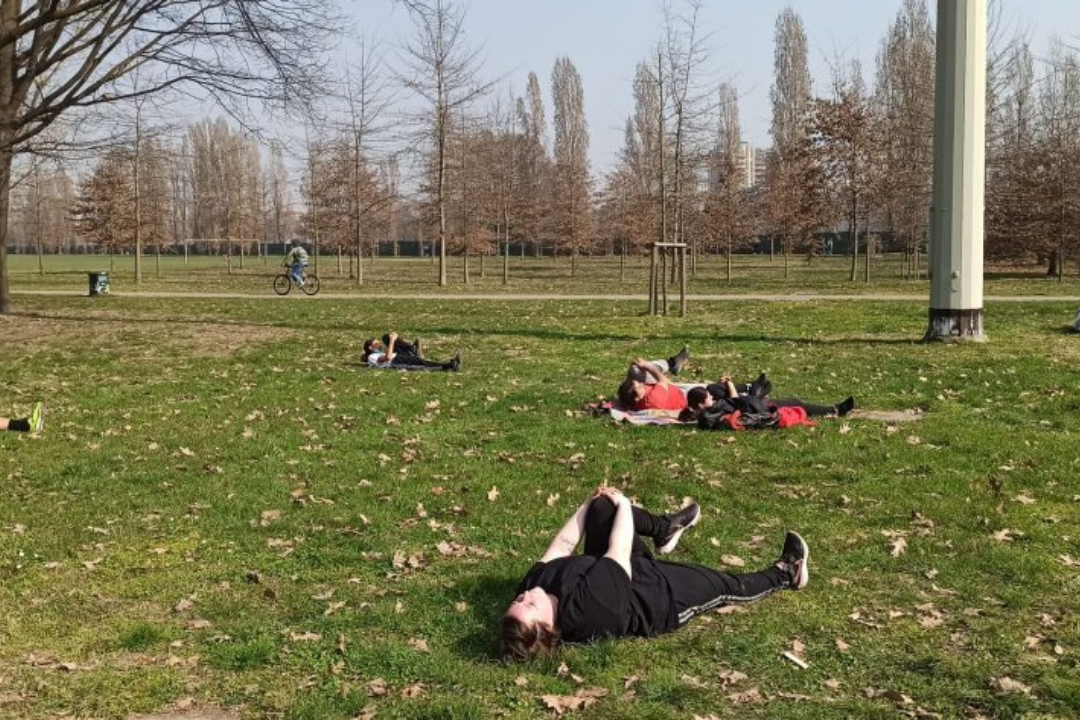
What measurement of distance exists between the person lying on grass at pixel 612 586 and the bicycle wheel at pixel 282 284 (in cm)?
2843

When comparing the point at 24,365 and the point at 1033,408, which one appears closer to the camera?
the point at 1033,408

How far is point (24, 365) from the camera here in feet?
47.7

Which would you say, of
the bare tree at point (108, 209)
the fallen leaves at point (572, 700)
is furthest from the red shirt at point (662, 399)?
the bare tree at point (108, 209)

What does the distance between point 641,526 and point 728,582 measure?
0.61m

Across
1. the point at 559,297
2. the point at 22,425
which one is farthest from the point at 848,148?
the point at 22,425

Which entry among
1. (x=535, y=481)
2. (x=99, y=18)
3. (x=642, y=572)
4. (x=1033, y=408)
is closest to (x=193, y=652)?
(x=642, y=572)

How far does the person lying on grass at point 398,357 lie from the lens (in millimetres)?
A: 13414

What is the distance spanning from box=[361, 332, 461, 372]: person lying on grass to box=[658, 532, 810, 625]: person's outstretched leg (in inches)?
340

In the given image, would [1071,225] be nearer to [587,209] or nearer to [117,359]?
[587,209]

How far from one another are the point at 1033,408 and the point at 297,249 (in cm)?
2571

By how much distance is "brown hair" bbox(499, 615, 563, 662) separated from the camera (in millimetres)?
4059

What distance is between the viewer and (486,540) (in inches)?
230

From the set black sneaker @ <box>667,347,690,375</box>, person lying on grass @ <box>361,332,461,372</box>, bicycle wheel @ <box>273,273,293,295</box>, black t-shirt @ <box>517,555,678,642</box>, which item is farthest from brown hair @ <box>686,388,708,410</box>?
bicycle wheel @ <box>273,273,293,295</box>

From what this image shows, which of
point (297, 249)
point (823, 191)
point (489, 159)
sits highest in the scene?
point (489, 159)
